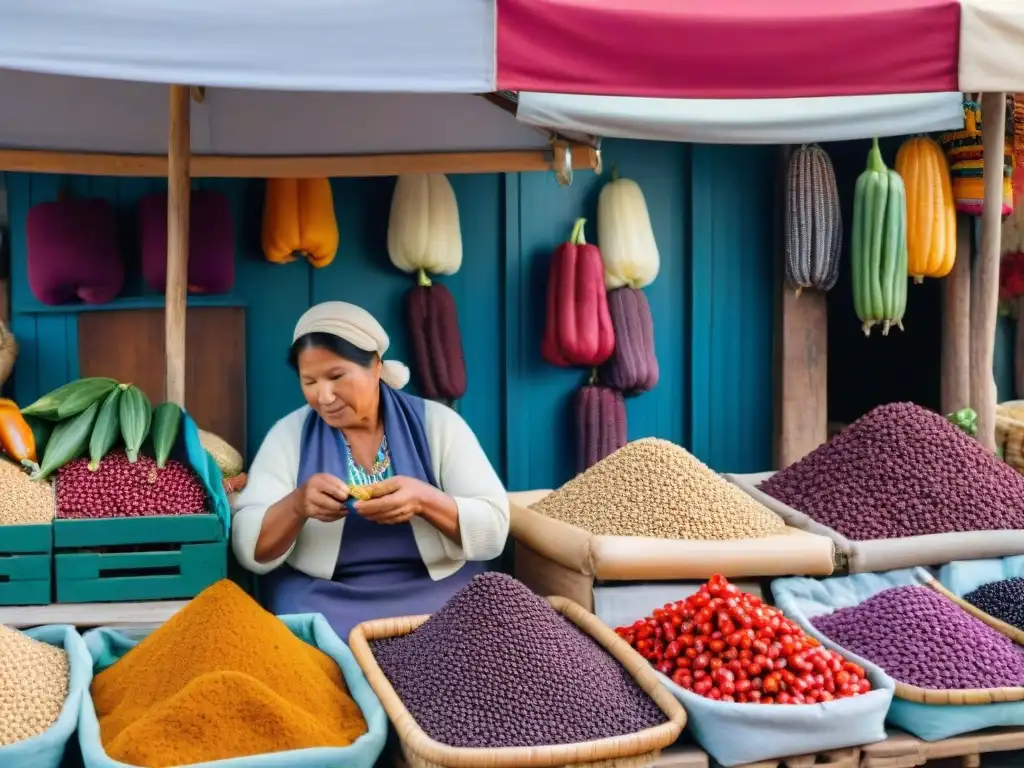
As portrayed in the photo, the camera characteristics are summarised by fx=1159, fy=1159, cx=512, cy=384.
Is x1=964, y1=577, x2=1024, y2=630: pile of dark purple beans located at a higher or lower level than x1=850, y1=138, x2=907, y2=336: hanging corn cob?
lower

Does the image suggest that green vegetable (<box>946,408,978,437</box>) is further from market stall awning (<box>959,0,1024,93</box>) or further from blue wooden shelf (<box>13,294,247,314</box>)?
blue wooden shelf (<box>13,294,247,314</box>)

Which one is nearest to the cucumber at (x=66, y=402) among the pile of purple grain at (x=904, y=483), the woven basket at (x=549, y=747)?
the woven basket at (x=549, y=747)

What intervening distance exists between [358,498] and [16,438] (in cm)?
78

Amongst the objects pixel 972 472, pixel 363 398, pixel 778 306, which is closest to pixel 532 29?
pixel 363 398

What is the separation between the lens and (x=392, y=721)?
6.17 feet

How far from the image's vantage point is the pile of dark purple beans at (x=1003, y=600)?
8.12 feet

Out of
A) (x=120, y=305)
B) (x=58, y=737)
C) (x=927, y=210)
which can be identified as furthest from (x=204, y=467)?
(x=927, y=210)

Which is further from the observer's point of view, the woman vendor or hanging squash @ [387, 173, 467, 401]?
hanging squash @ [387, 173, 467, 401]

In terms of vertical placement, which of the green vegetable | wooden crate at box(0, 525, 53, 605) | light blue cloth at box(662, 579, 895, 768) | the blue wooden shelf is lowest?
light blue cloth at box(662, 579, 895, 768)

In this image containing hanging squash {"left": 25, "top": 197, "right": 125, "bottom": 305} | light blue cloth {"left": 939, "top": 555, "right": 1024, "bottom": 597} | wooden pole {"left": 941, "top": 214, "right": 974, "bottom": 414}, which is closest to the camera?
light blue cloth {"left": 939, "top": 555, "right": 1024, "bottom": 597}

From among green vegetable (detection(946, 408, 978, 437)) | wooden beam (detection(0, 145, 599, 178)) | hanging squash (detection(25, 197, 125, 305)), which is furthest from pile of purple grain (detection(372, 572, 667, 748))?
hanging squash (detection(25, 197, 125, 305))

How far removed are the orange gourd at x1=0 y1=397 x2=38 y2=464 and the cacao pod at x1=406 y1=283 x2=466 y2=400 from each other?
5.81 ft

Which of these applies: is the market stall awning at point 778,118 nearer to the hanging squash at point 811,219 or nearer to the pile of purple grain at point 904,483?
the pile of purple grain at point 904,483

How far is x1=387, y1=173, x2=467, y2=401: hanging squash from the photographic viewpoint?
163 inches
